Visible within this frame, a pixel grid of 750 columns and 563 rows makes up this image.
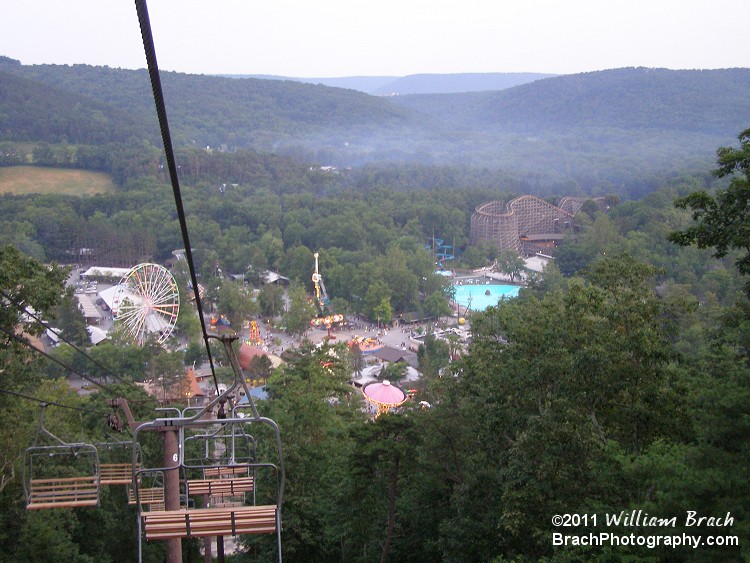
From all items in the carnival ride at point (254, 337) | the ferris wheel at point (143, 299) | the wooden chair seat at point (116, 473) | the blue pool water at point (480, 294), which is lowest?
the blue pool water at point (480, 294)

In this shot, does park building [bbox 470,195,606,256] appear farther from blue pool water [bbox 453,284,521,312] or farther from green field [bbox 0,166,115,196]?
green field [bbox 0,166,115,196]

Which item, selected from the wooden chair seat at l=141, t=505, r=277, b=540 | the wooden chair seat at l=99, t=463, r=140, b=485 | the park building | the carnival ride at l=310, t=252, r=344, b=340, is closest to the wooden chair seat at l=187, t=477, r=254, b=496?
the wooden chair seat at l=141, t=505, r=277, b=540

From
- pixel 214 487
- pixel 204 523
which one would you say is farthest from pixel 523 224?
pixel 204 523

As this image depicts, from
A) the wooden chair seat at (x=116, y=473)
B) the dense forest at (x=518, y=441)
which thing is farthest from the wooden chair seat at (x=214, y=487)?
the dense forest at (x=518, y=441)

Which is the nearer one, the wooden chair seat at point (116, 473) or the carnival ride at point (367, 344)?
the wooden chair seat at point (116, 473)

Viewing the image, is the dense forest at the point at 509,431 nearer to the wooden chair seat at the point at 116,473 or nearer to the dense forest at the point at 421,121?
the wooden chair seat at the point at 116,473

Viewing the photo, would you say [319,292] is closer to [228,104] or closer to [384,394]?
[384,394]

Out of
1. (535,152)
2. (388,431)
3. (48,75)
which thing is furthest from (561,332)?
(48,75)
